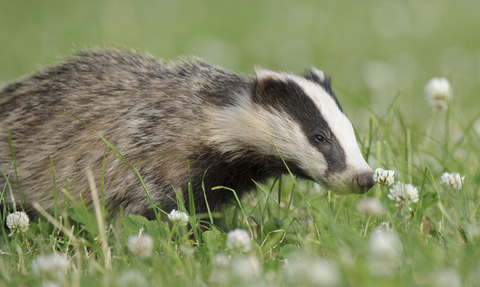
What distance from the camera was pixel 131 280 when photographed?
256cm

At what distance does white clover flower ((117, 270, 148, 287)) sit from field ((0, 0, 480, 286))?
0.04ft

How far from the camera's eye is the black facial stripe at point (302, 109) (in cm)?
381

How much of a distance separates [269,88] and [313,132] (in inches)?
19.5

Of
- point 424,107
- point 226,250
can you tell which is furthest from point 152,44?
point 226,250

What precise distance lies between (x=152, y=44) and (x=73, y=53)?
6005mm

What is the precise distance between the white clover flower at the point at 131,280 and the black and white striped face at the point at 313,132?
5.34ft

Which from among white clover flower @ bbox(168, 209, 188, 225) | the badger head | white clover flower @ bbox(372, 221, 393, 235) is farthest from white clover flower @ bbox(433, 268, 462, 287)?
white clover flower @ bbox(168, 209, 188, 225)

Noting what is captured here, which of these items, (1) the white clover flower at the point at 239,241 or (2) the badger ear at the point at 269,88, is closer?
(1) the white clover flower at the point at 239,241

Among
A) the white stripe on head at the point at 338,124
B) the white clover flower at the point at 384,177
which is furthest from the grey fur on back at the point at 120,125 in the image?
the white clover flower at the point at 384,177

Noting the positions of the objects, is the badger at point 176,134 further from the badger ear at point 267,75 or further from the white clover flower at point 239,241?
the white clover flower at point 239,241

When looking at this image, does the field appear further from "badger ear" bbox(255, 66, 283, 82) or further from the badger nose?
"badger ear" bbox(255, 66, 283, 82)

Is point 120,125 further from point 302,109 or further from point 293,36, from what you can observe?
point 293,36

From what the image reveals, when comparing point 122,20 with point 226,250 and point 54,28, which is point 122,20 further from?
point 226,250

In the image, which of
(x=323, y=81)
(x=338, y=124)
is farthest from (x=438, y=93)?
(x=338, y=124)
